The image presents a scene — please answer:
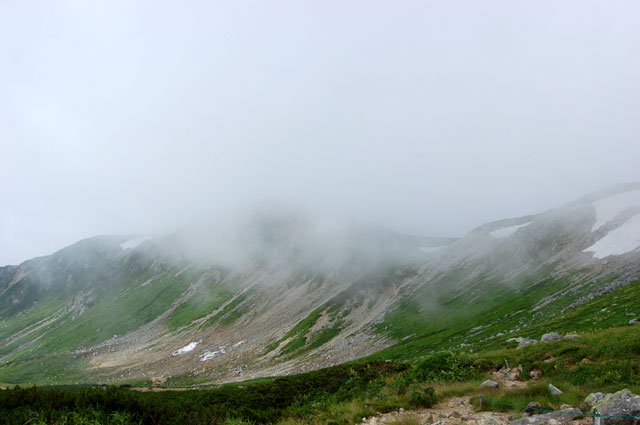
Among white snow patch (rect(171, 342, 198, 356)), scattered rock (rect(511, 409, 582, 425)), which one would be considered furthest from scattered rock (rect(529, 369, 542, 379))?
white snow patch (rect(171, 342, 198, 356))

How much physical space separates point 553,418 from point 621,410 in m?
1.84

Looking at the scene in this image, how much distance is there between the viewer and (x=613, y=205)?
351 feet

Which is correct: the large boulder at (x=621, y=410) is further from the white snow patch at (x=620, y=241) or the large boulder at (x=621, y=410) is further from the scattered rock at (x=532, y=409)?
the white snow patch at (x=620, y=241)

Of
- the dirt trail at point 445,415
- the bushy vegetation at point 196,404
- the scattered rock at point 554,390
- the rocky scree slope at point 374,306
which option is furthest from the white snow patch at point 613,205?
the dirt trail at point 445,415

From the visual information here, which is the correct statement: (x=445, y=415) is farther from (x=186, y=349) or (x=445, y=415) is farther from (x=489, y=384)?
(x=186, y=349)

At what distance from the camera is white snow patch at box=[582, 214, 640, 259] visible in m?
80.2

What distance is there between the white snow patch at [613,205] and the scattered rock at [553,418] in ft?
377

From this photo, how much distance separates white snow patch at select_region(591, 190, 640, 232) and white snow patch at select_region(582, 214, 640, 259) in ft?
26.5

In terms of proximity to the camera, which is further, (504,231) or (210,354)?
(504,231)

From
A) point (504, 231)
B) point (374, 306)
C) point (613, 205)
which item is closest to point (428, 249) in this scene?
point (504, 231)

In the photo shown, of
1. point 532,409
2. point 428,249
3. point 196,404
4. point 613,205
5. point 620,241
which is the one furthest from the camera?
point 428,249

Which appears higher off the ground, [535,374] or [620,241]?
[535,374]

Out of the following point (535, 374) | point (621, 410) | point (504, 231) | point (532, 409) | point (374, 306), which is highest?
point (621, 410)

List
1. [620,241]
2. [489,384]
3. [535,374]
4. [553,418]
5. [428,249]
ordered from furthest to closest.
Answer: [428,249] → [620,241] → [535,374] → [489,384] → [553,418]
